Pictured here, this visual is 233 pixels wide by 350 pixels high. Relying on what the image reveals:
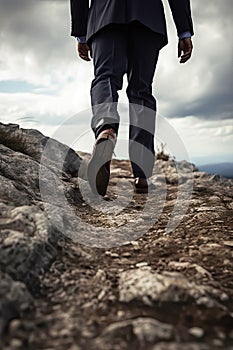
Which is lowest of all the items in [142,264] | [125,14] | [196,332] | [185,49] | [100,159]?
[196,332]

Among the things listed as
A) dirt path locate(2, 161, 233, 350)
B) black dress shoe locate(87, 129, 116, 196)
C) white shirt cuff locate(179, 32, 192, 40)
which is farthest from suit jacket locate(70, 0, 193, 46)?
dirt path locate(2, 161, 233, 350)

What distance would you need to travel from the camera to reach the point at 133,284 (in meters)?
1.79

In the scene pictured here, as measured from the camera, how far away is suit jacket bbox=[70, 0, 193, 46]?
11.3 ft

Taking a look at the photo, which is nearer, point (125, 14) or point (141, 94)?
point (125, 14)

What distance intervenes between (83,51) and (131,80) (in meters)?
0.70

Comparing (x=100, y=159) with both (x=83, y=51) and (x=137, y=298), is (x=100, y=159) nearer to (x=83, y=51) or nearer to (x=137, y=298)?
(x=137, y=298)

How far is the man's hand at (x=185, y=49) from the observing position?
3.90m

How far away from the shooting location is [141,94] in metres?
3.89

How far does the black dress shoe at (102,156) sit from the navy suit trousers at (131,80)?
156 mm

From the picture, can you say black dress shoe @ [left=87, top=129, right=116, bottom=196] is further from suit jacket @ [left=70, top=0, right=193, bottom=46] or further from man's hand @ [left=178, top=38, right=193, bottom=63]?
man's hand @ [left=178, top=38, right=193, bottom=63]

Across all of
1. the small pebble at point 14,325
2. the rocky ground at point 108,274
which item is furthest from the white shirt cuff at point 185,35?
the small pebble at point 14,325

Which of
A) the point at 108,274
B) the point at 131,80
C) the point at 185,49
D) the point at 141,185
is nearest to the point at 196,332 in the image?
the point at 108,274

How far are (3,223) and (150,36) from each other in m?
2.42

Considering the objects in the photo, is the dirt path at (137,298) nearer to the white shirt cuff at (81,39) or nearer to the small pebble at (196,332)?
the small pebble at (196,332)
